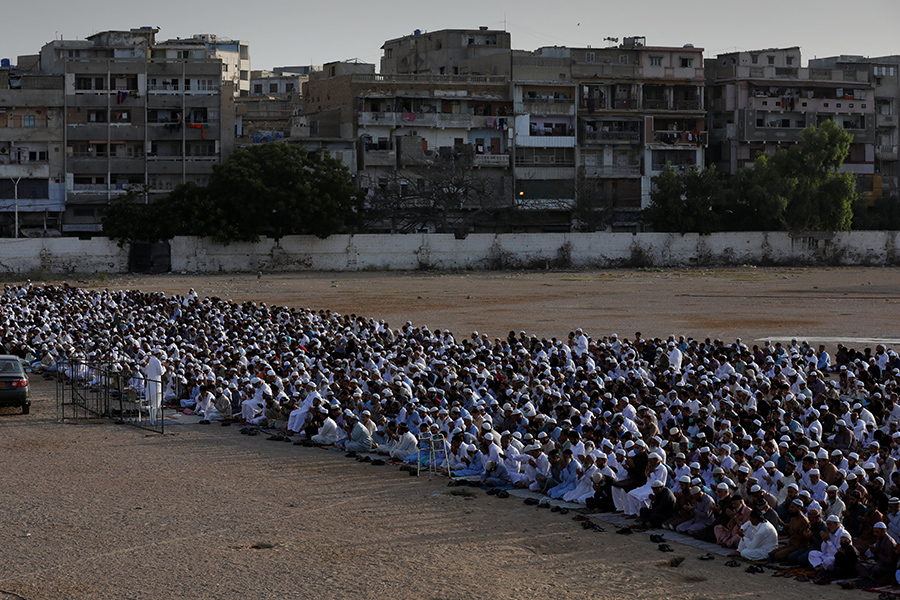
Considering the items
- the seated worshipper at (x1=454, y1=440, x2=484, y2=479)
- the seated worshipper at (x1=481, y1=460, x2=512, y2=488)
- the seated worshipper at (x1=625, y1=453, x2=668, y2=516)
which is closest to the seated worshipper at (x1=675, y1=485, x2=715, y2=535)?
the seated worshipper at (x1=625, y1=453, x2=668, y2=516)

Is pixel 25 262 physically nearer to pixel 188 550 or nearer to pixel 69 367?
pixel 69 367

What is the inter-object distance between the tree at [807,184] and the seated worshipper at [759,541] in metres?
50.8

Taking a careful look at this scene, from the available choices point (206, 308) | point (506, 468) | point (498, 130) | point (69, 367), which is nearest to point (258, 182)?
point (498, 130)

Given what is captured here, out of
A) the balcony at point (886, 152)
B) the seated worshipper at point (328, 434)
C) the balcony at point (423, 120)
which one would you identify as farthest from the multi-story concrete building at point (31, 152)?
the balcony at point (886, 152)

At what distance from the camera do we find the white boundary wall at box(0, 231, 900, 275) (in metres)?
52.0

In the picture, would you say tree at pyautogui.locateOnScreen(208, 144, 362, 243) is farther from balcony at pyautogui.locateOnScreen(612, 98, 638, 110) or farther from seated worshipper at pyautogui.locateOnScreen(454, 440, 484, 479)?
seated worshipper at pyautogui.locateOnScreen(454, 440, 484, 479)

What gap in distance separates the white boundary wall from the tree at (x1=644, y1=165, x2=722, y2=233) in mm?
858

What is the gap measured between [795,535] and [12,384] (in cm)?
1336

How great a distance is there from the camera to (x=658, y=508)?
39.3 ft

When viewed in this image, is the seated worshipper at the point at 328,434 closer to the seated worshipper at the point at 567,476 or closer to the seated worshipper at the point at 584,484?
the seated worshipper at the point at 567,476

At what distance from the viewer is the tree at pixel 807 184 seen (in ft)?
196

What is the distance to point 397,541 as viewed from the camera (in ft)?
37.9

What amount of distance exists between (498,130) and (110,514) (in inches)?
2098

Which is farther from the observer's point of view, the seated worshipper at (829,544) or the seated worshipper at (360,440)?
the seated worshipper at (360,440)
